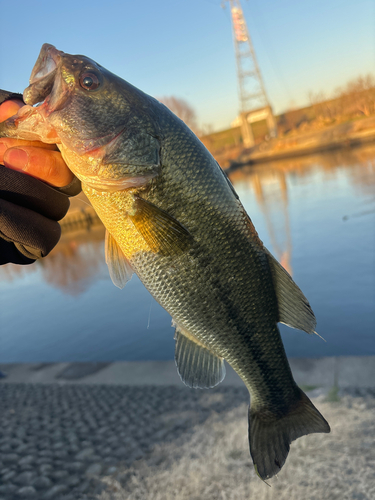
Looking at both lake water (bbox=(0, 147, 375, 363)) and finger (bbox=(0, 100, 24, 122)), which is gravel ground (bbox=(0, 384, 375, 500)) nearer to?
lake water (bbox=(0, 147, 375, 363))

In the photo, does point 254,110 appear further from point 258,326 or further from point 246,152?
point 258,326

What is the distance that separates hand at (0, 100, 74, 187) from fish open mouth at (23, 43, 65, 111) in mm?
219

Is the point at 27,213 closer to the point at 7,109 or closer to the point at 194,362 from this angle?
the point at 7,109

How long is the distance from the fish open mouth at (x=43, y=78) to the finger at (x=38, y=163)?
0.75ft

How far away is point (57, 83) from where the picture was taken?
5.51ft

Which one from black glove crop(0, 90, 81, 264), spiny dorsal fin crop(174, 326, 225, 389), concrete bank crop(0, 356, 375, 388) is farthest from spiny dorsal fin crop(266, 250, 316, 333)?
concrete bank crop(0, 356, 375, 388)

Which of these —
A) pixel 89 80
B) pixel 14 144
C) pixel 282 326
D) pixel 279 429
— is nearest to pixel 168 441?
pixel 279 429

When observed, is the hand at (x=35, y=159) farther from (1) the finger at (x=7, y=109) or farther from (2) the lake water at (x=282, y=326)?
(2) the lake water at (x=282, y=326)

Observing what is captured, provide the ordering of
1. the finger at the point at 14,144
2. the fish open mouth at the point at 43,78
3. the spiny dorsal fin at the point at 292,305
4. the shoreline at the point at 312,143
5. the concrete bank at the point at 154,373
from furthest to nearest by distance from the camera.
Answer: the shoreline at the point at 312,143 < the concrete bank at the point at 154,373 < the spiny dorsal fin at the point at 292,305 < the finger at the point at 14,144 < the fish open mouth at the point at 43,78

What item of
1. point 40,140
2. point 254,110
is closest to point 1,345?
point 40,140

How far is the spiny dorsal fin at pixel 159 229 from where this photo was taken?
64.8 inches

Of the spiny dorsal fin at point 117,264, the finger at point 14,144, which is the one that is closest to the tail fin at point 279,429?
the spiny dorsal fin at point 117,264

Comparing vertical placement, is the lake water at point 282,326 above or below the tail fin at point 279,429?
below

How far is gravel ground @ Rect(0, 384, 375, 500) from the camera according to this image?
3375 mm
